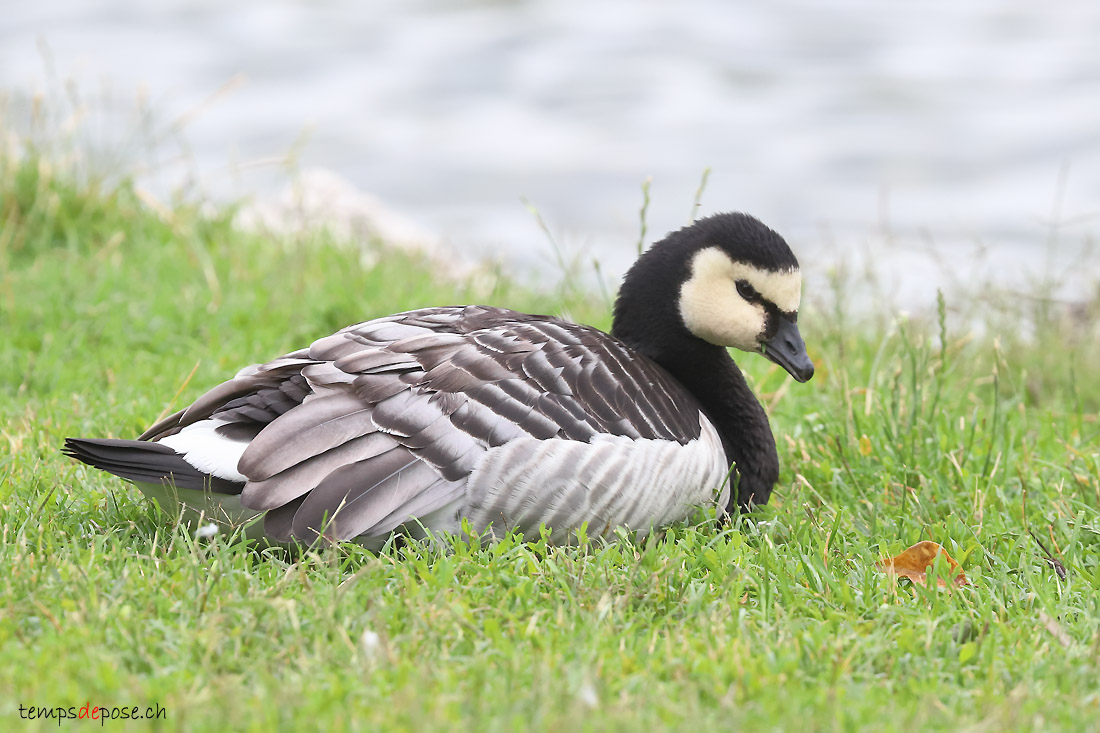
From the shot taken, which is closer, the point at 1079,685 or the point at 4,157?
the point at 1079,685

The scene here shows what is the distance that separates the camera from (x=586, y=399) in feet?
12.8

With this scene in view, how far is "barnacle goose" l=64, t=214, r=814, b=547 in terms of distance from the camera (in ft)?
11.6

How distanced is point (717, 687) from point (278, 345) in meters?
3.95

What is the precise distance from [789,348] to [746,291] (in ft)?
0.98

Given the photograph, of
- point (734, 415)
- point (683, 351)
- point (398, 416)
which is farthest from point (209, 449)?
point (734, 415)

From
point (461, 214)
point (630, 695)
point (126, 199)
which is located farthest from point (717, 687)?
point (461, 214)

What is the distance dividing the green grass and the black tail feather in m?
0.17

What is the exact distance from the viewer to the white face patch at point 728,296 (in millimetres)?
4387

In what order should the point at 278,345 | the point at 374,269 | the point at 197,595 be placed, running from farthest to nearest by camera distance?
the point at 374,269 < the point at 278,345 < the point at 197,595

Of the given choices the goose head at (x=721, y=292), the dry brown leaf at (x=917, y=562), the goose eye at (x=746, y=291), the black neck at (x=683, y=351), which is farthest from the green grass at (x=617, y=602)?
the goose eye at (x=746, y=291)

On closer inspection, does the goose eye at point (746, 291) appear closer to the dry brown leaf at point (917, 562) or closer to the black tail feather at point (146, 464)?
the dry brown leaf at point (917, 562)

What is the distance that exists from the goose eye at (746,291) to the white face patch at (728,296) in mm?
15

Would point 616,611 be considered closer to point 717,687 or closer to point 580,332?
point 717,687

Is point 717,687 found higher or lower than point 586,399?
lower
